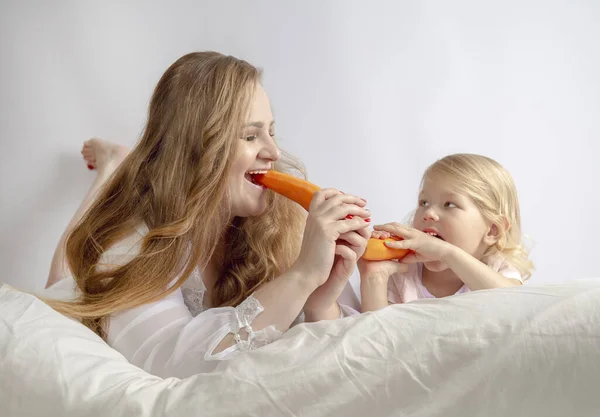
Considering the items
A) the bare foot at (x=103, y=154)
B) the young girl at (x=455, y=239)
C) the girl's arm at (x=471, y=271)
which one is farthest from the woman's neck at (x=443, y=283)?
the bare foot at (x=103, y=154)

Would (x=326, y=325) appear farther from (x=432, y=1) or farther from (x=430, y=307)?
(x=432, y=1)

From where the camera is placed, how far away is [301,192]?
1496 mm

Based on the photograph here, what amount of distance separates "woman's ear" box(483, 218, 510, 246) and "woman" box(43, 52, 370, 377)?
0.42 metres

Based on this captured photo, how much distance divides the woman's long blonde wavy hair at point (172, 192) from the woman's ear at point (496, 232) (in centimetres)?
61

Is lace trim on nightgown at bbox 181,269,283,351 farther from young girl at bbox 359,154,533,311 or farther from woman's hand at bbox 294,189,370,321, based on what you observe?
young girl at bbox 359,154,533,311

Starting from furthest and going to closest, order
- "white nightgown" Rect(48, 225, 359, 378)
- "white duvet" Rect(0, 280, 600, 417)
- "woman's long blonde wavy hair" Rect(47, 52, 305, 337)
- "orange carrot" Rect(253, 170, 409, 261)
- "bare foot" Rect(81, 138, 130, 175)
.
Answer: "bare foot" Rect(81, 138, 130, 175) < "orange carrot" Rect(253, 170, 409, 261) < "woman's long blonde wavy hair" Rect(47, 52, 305, 337) < "white nightgown" Rect(48, 225, 359, 378) < "white duvet" Rect(0, 280, 600, 417)

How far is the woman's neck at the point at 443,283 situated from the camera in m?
1.77

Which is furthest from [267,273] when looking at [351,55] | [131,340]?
[351,55]

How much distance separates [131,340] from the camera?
130cm

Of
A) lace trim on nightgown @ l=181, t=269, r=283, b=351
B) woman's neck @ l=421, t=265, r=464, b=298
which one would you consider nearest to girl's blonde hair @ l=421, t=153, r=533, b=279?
woman's neck @ l=421, t=265, r=464, b=298

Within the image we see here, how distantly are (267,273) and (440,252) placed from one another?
430mm

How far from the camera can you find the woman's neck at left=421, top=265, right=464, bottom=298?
1772mm

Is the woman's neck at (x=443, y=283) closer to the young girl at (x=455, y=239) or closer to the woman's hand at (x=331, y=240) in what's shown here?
the young girl at (x=455, y=239)

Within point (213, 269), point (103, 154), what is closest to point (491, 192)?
point (213, 269)
